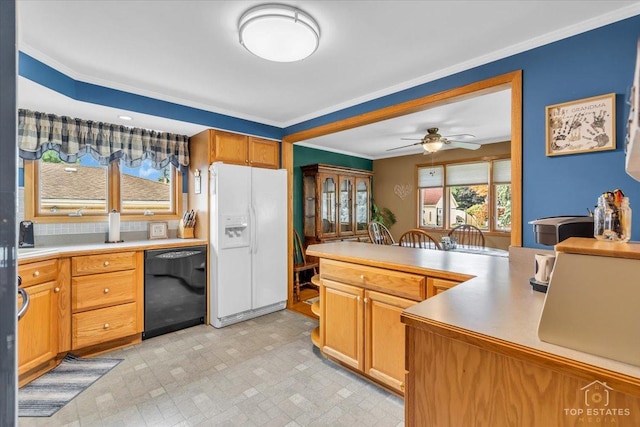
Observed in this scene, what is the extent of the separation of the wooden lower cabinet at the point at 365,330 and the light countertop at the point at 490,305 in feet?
0.90

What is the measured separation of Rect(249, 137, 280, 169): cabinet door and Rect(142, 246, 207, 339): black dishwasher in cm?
119

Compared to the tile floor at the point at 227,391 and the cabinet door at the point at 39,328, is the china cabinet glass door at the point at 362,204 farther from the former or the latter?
the cabinet door at the point at 39,328

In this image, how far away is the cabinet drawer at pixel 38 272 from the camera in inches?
81.6

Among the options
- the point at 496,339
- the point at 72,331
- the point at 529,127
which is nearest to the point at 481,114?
the point at 529,127

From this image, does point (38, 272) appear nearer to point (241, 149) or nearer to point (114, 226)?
point (114, 226)

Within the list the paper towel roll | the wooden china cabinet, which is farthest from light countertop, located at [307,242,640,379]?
the wooden china cabinet

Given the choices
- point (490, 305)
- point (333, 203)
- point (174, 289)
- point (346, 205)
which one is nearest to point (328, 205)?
point (333, 203)

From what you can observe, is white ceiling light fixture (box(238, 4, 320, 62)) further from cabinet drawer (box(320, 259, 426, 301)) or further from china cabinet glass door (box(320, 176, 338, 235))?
china cabinet glass door (box(320, 176, 338, 235))

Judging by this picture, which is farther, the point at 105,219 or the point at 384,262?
the point at 105,219

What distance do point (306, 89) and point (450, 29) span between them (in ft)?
4.32

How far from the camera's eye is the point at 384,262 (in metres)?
1.94

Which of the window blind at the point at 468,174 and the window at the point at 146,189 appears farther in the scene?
the window blind at the point at 468,174

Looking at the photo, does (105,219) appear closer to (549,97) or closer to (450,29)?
(450,29)

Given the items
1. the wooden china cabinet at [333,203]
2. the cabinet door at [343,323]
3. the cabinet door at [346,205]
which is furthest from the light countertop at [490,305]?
the cabinet door at [346,205]
